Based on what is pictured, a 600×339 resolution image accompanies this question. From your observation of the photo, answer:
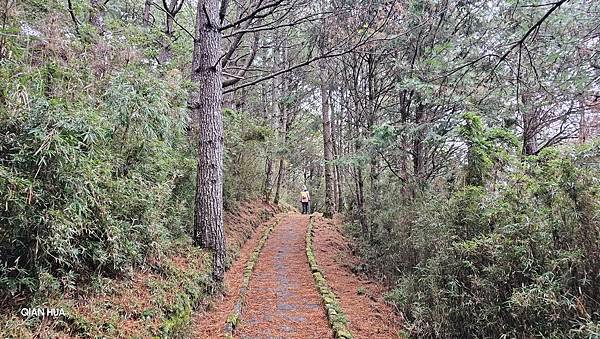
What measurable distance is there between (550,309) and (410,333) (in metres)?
2.18

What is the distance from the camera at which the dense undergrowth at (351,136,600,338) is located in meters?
3.17

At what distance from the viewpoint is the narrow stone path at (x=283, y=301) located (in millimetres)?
4996

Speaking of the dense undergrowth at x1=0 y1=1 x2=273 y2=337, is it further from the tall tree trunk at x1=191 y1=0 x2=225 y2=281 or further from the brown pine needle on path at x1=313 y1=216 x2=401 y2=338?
the brown pine needle on path at x1=313 y1=216 x2=401 y2=338

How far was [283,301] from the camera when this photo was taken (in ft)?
20.3

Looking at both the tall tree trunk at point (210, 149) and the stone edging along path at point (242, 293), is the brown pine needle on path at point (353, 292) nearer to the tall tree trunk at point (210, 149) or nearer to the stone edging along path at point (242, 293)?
the stone edging along path at point (242, 293)

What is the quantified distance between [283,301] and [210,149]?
2998 mm

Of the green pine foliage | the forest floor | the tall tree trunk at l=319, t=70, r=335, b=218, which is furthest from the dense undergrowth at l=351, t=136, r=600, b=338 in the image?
the tall tree trunk at l=319, t=70, r=335, b=218

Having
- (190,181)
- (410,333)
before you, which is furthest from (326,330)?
(190,181)

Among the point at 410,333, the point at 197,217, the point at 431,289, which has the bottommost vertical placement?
the point at 410,333

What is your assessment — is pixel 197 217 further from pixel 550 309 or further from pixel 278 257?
pixel 550 309

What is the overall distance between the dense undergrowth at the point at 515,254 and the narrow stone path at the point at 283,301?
1.44m

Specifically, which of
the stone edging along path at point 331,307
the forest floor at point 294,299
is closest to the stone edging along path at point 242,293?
the forest floor at point 294,299

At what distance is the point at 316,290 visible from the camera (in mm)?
6715

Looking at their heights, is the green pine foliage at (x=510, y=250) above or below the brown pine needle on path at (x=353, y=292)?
above
